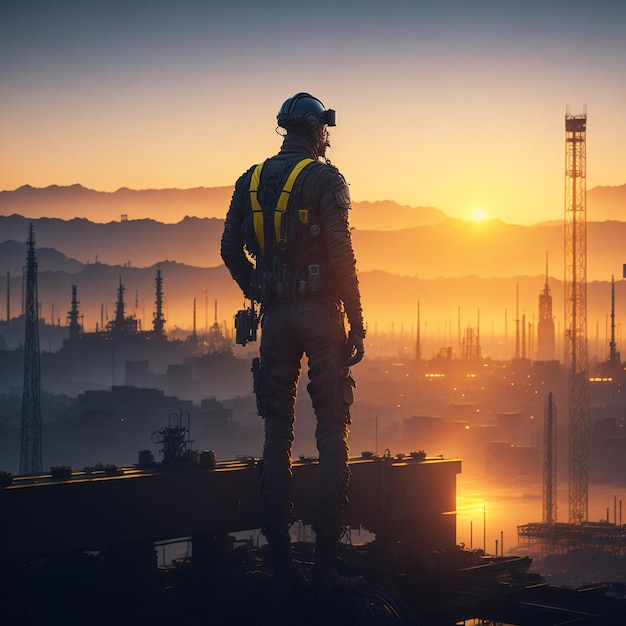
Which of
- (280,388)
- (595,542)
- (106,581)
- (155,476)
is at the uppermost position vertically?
(280,388)

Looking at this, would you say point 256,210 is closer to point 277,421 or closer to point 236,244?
point 236,244

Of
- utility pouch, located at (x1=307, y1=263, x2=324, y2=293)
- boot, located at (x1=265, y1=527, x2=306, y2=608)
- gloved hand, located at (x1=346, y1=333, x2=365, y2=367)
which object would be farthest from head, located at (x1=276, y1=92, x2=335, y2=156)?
boot, located at (x1=265, y1=527, x2=306, y2=608)

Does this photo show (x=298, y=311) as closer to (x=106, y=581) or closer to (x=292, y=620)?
(x=292, y=620)

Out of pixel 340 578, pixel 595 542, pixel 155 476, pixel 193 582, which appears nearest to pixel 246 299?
pixel 340 578

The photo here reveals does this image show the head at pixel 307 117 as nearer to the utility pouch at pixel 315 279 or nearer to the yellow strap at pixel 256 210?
the yellow strap at pixel 256 210

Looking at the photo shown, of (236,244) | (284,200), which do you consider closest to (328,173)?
(284,200)

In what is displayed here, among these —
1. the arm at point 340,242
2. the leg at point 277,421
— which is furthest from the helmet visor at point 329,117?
the leg at point 277,421
